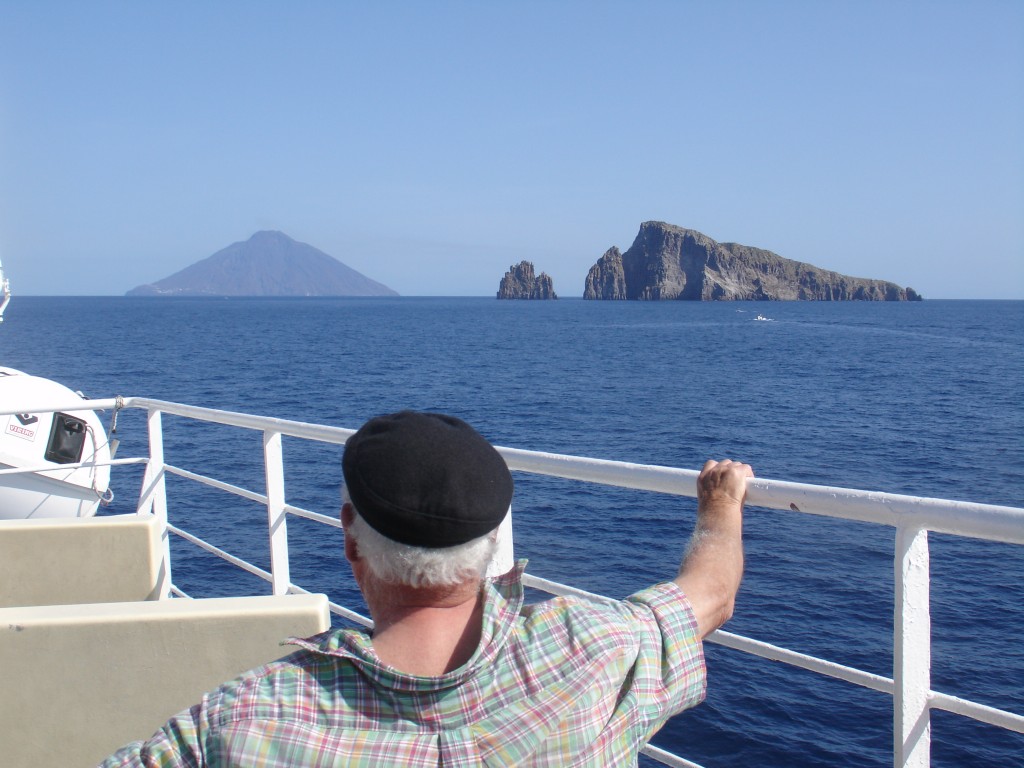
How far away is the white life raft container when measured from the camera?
27.1 ft

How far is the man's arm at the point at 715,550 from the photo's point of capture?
1.60m

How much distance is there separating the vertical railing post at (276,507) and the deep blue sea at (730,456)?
22.6 feet

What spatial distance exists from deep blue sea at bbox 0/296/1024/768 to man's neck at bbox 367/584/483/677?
28.6 feet

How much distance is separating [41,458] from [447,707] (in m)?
8.60

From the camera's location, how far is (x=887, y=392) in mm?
40906

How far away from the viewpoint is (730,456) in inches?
1003

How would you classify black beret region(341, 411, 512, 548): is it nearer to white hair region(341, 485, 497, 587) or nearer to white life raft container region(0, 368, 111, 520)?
white hair region(341, 485, 497, 587)

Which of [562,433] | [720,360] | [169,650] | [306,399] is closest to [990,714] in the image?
[169,650]

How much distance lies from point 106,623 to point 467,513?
130 cm

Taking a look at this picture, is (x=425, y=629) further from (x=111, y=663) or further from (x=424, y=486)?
(x=111, y=663)

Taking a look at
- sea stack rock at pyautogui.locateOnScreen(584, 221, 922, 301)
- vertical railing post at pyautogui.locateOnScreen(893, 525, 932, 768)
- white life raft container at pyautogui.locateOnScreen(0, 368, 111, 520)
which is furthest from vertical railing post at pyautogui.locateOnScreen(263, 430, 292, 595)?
sea stack rock at pyautogui.locateOnScreen(584, 221, 922, 301)

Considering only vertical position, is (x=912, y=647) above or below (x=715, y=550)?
below

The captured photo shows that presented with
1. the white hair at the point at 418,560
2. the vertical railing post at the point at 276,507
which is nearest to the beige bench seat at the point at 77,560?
the vertical railing post at the point at 276,507

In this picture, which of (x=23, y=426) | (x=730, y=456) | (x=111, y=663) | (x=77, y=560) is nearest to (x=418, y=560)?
(x=111, y=663)
